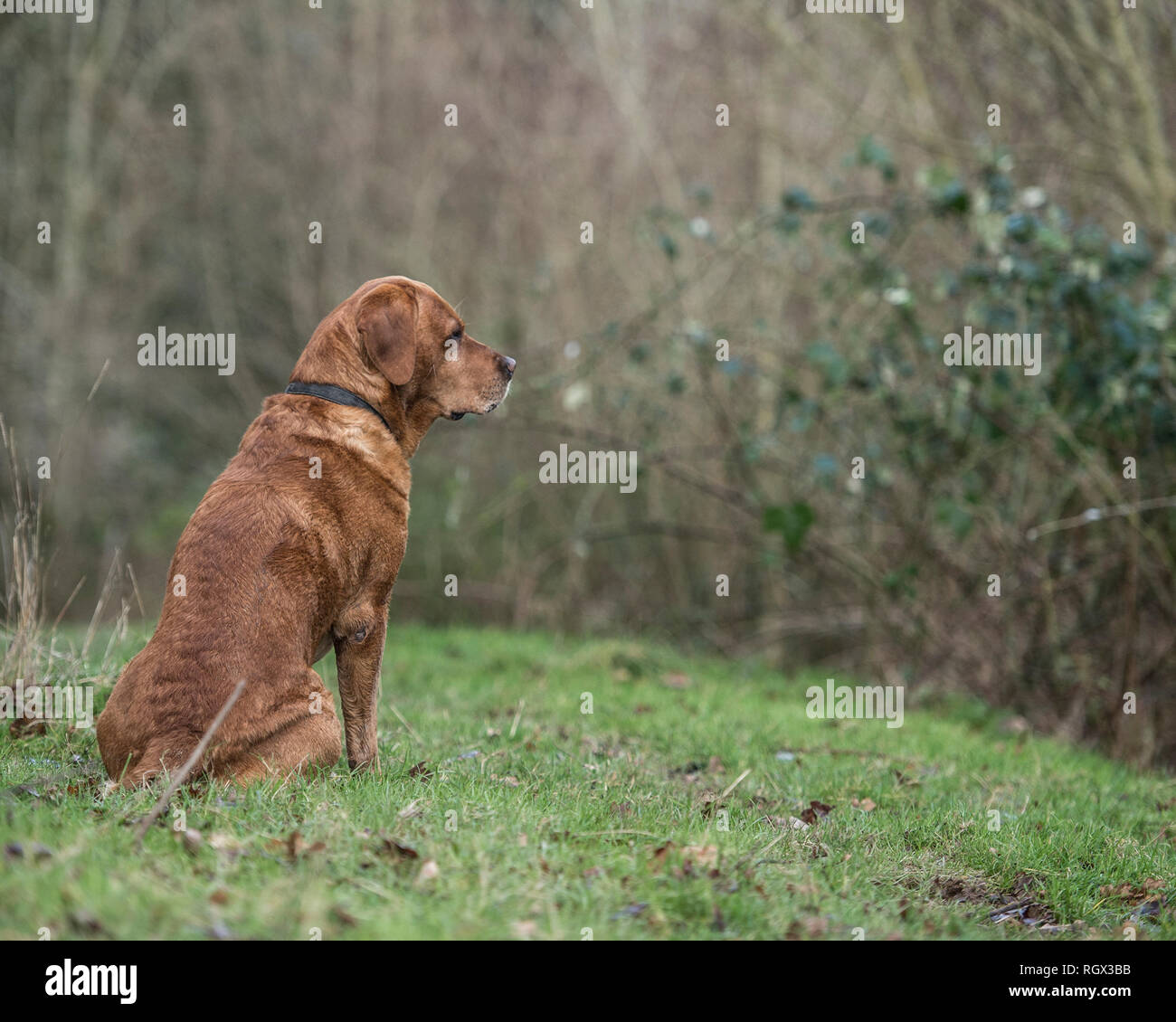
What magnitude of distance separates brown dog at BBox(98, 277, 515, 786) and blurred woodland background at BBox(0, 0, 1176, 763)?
1.65 metres

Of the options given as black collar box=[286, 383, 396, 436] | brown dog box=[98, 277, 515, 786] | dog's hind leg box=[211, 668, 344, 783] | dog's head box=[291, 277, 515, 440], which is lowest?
dog's hind leg box=[211, 668, 344, 783]

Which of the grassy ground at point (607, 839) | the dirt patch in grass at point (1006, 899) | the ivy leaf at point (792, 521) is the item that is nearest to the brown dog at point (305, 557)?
the grassy ground at point (607, 839)

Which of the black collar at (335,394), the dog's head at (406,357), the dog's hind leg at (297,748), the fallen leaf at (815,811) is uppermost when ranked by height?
the dog's head at (406,357)

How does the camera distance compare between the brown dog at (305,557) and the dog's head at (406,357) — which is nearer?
the brown dog at (305,557)

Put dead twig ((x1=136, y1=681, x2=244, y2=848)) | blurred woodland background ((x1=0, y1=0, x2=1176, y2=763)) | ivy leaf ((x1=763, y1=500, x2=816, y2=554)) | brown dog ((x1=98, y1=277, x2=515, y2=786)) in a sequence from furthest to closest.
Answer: ivy leaf ((x1=763, y1=500, x2=816, y2=554))
blurred woodland background ((x1=0, y1=0, x2=1176, y2=763))
brown dog ((x1=98, y1=277, x2=515, y2=786))
dead twig ((x1=136, y1=681, x2=244, y2=848))

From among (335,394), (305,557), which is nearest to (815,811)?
(305,557)

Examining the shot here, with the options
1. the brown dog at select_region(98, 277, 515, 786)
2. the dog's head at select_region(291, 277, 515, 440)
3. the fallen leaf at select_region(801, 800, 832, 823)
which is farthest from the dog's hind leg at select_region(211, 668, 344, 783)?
the fallen leaf at select_region(801, 800, 832, 823)

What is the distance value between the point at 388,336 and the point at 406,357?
12 centimetres

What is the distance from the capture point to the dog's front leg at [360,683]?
195 inches

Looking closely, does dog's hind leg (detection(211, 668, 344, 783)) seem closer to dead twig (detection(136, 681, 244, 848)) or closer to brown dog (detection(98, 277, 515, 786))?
brown dog (detection(98, 277, 515, 786))

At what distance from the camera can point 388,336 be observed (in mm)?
4992

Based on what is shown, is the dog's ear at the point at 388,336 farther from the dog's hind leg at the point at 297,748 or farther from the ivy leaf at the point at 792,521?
the ivy leaf at the point at 792,521

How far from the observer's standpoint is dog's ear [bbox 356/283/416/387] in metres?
4.99

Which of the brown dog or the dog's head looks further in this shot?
the dog's head
